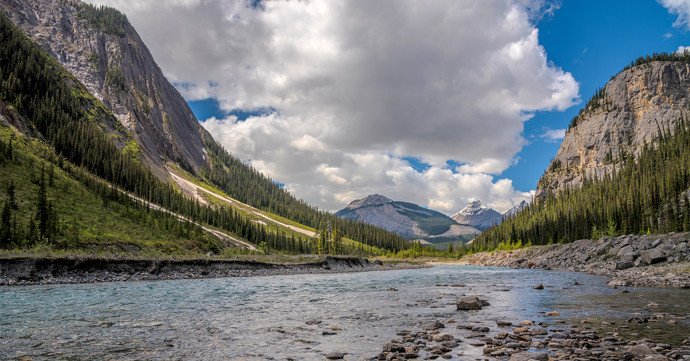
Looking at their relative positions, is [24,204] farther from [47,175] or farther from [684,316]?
[684,316]

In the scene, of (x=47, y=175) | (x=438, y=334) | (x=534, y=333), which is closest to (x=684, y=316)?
(x=534, y=333)

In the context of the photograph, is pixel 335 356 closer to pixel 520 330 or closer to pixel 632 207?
pixel 520 330

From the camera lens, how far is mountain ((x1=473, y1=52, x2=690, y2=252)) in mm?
79000

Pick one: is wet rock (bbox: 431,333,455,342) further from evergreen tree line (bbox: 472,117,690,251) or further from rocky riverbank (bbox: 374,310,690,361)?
evergreen tree line (bbox: 472,117,690,251)

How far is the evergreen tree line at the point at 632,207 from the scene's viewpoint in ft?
247

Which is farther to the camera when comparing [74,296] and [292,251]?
[292,251]

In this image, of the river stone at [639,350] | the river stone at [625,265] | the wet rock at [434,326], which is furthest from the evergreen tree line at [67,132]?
the river stone at [625,265]

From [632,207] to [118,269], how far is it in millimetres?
109259

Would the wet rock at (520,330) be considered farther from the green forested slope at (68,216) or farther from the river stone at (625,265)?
the green forested slope at (68,216)

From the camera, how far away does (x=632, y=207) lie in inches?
3364

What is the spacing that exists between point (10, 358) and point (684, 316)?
87.5 ft

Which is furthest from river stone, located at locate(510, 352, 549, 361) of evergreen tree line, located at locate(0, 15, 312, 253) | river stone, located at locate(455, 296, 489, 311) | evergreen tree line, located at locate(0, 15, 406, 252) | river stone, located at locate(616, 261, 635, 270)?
evergreen tree line, located at locate(0, 15, 312, 253)

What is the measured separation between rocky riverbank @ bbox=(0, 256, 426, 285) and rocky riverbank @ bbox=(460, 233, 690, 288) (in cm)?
5052

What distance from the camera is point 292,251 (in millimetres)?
140375
